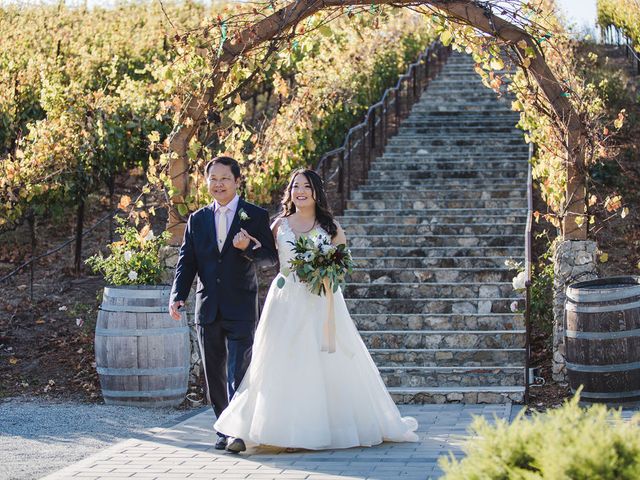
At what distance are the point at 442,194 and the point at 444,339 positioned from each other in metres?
4.11

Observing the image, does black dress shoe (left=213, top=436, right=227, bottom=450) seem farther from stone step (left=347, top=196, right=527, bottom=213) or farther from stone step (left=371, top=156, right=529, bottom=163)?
stone step (left=371, top=156, right=529, bottom=163)

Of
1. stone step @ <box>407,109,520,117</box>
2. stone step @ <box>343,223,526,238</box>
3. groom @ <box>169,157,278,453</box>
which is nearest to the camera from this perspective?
groom @ <box>169,157,278,453</box>

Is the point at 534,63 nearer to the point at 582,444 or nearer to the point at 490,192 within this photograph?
the point at 490,192

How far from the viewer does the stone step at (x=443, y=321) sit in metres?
11.1

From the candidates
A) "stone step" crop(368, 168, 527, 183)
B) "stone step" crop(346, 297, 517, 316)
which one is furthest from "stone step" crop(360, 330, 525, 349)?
"stone step" crop(368, 168, 527, 183)

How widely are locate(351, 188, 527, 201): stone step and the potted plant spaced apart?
597 centimetres

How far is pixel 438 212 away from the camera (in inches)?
553

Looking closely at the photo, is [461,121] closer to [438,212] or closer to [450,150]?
[450,150]

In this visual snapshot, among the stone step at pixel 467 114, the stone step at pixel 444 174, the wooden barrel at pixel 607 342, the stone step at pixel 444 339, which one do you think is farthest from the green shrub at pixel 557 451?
the stone step at pixel 467 114

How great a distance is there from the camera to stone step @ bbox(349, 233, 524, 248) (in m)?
13.0

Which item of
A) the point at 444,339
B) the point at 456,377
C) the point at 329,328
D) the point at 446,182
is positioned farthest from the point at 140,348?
the point at 446,182

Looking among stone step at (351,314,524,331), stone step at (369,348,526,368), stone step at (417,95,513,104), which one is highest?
stone step at (417,95,513,104)

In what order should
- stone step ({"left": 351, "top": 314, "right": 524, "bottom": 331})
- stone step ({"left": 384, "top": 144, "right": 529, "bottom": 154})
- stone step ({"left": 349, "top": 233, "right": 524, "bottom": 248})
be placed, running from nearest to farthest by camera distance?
stone step ({"left": 351, "top": 314, "right": 524, "bottom": 331}) → stone step ({"left": 349, "top": 233, "right": 524, "bottom": 248}) → stone step ({"left": 384, "top": 144, "right": 529, "bottom": 154})

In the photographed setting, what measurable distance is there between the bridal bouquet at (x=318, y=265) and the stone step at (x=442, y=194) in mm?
7180
